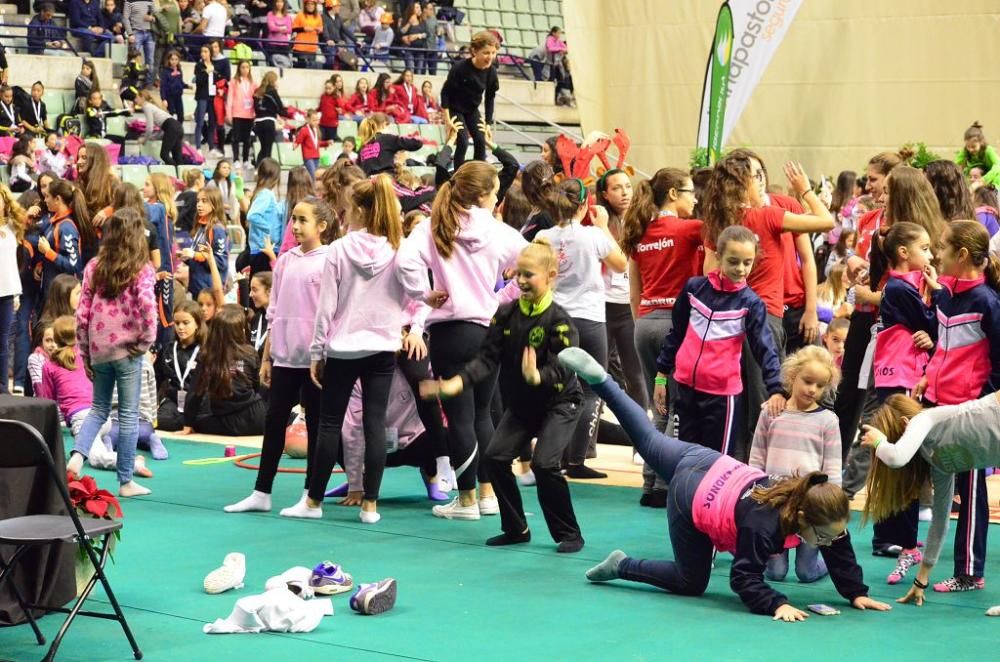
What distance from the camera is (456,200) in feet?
24.4

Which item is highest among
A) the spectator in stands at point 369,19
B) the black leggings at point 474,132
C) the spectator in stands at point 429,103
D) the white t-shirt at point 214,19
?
the spectator in stands at point 369,19

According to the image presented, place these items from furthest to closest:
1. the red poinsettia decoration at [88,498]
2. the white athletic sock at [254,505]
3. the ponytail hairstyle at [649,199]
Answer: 1. the ponytail hairstyle at [649,199]
2. the white athletic sock at [254,505]
3. the red poinsettia decoration at [88,498]

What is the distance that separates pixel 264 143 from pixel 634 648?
645 inches

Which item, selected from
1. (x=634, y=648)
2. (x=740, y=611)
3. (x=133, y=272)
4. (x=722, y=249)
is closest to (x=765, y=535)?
(x=740, y=611)

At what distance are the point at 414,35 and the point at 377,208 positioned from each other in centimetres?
2011

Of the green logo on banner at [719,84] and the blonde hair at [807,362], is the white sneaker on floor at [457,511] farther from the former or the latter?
the green logo on banner at [719,84]

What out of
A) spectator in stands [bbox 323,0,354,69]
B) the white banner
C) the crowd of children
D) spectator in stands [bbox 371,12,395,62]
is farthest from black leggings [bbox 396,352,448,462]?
spectator in stands [bbox 371,12,395,62]

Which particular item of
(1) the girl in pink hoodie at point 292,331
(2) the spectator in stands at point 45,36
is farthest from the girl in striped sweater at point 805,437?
(2) the spectator in stands at point 45,36

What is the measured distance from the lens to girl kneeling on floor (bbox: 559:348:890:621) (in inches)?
216

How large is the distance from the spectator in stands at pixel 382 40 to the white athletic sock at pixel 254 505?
62.5ft

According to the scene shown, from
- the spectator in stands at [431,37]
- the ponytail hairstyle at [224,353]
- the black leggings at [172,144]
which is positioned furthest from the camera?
the spectator in stands at [431,37]

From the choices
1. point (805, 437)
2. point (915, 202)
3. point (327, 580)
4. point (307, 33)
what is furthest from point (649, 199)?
point (307, 33)

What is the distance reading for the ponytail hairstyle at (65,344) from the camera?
9.55 meters

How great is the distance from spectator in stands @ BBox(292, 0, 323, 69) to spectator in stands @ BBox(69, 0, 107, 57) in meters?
3.43
